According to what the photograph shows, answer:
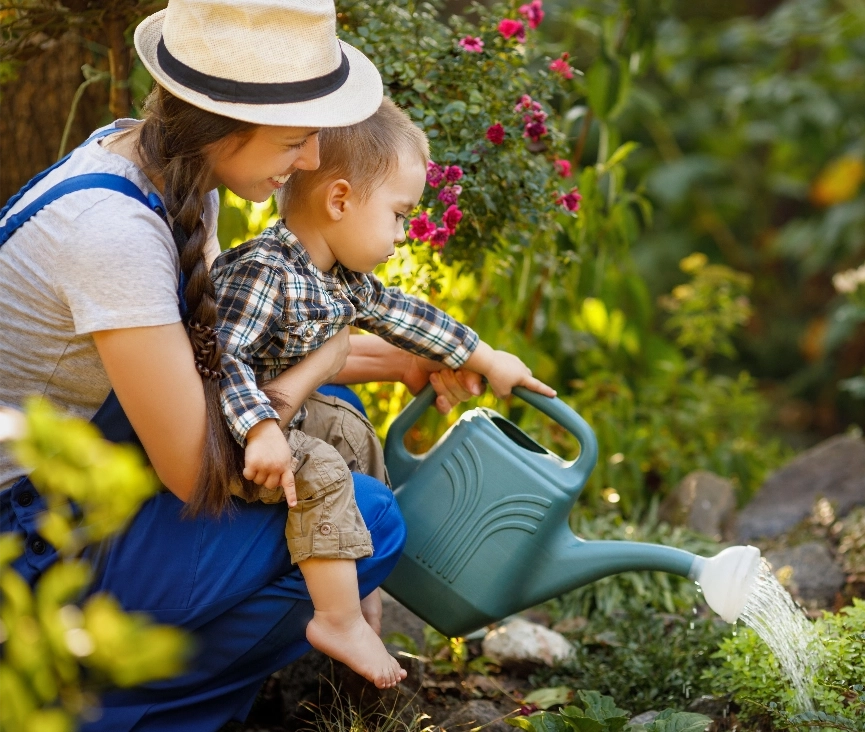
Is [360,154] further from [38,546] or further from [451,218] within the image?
[38,546]

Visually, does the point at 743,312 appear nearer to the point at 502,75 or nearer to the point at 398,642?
the point at 502,75

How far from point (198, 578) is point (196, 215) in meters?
0.55

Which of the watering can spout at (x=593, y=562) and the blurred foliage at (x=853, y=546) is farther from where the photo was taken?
the blurred foliage at (x=853, y=546)

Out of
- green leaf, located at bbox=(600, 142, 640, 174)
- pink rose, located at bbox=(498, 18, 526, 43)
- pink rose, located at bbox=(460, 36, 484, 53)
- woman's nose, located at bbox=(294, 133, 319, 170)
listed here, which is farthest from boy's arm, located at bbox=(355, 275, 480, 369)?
green leaf, located at bbox=(600, 142, 640, 174)

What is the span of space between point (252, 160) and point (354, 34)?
75 centimetres

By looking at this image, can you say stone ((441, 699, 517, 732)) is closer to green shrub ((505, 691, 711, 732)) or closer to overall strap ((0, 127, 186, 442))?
green shrub ((505, 691, 711, 732))

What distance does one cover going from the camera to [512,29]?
2207 mm

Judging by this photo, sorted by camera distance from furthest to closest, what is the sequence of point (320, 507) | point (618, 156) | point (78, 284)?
1. point (618, 156)
2. point (320, 507)
3. point (78, 284)

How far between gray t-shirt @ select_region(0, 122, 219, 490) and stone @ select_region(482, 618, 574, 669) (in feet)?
3.47

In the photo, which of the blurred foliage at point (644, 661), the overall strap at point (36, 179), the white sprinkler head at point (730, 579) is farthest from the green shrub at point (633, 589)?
the overall strap at point (36, 179)

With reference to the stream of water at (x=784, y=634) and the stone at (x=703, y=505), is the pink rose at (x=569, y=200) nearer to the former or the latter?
the stream of water at (x=784, y=634)

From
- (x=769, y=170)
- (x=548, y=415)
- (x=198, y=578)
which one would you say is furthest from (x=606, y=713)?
(x=769, y=170)

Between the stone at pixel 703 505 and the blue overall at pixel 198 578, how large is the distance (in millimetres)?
1403

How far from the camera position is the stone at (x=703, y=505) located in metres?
2.89
